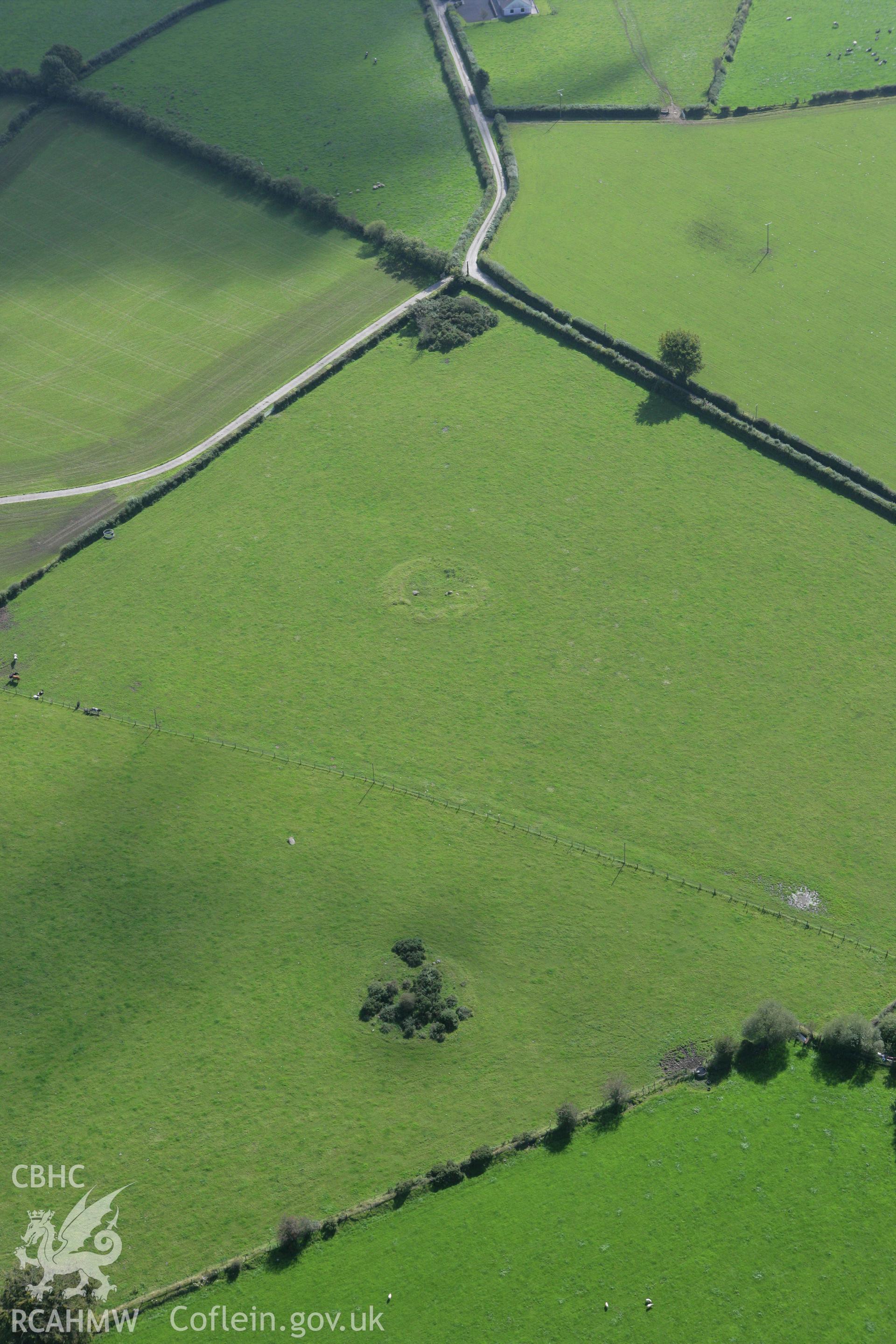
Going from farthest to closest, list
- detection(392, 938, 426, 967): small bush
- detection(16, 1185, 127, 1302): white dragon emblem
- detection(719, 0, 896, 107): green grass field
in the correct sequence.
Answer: detection(719, 0, 896, 107): green grass field, detection(392, 938, 426, 967): small bush, detection(16, 1185, 127, 1302): white dragon emblem

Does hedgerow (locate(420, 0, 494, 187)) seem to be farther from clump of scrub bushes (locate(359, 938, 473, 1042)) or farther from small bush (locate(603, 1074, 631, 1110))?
small bush (locate(603, 1074, 631, 1110))

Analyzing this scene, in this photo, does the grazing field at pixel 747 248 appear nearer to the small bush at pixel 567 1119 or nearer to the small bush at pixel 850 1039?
the small bush at pixel 850 1039

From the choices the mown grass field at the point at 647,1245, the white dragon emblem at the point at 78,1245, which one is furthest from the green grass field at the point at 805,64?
the white dragon emblem at the point at 78,1245

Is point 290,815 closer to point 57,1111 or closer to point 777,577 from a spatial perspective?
point 57,1111

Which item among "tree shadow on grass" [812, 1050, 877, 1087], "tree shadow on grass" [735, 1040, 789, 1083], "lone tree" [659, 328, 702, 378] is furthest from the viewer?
"lone tree" [659, 328, 702, 378]

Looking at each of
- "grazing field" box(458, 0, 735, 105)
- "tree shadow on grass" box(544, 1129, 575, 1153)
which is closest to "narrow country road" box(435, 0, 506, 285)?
"grazing field" box(458, 0, 735, 105)

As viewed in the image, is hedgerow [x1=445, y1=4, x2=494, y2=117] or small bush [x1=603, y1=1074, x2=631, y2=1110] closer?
small bush [x1=603, y1=1074, x2=631, y2=1110]

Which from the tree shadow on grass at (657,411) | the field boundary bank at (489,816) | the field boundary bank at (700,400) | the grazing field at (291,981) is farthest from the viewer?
the tree shadow on grass at (657,411)
